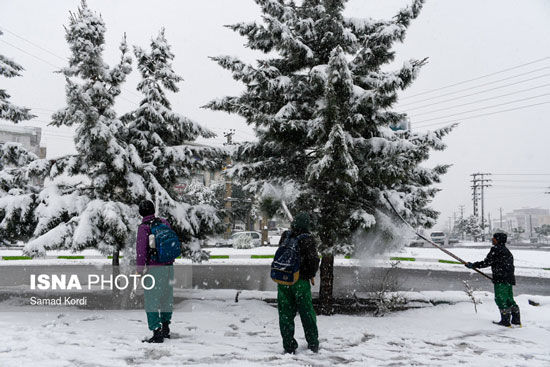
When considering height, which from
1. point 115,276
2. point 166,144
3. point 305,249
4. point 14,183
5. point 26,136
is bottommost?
point 115,276

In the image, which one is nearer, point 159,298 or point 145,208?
point 159,298

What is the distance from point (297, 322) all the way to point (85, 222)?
4.14 meters

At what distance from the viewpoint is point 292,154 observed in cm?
839

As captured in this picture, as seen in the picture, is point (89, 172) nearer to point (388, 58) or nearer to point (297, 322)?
point (297, 322)

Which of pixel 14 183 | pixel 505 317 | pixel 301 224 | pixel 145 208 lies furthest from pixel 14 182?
pixel 505 317

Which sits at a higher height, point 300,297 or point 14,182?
point 14,182

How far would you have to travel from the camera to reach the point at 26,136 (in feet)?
248

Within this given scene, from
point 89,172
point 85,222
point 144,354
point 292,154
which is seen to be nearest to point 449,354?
point 144,354

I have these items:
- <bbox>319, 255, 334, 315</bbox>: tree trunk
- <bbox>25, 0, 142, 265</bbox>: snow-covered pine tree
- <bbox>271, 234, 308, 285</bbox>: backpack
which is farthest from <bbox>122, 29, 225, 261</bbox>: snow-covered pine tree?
<bbox>271, 234, 308, 285</bbox>: backpack

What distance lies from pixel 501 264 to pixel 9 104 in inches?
441

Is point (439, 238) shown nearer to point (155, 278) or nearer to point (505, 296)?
point (505, 296)

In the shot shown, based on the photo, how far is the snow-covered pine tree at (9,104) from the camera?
9133mm

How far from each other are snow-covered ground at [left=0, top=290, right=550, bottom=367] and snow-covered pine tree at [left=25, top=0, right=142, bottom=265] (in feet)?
4.49

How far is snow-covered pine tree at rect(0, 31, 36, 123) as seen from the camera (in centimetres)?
913
